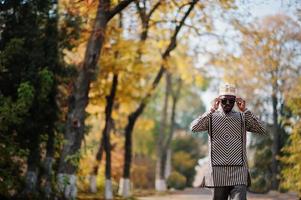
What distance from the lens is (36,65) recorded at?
16.2 meters

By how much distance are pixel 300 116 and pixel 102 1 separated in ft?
21.7

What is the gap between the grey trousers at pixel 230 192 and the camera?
18.9 feet

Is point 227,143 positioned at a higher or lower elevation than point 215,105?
lower

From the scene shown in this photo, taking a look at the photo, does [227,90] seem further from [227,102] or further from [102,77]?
[102,77]

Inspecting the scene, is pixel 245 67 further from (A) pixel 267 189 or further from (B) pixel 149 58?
(A) pixel 267 189

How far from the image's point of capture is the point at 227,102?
5.95 m

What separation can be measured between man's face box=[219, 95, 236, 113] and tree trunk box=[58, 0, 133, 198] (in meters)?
9.82

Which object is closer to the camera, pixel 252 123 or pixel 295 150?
pixel 252 123

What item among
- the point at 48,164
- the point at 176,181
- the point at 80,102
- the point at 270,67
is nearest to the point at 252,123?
the point at 80,102

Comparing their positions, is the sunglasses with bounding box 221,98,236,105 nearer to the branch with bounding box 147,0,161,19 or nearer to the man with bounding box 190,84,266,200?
the man with bounding box 190,84,266,200

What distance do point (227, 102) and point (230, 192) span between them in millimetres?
911

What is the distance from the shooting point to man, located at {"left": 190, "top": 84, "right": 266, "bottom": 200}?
5.86 metres

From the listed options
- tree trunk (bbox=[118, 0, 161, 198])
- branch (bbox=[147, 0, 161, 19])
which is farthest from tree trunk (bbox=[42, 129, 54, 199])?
branch (bbox=[147, 0, 161, 19])

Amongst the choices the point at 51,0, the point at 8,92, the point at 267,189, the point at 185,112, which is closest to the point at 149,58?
the point at 51,0
